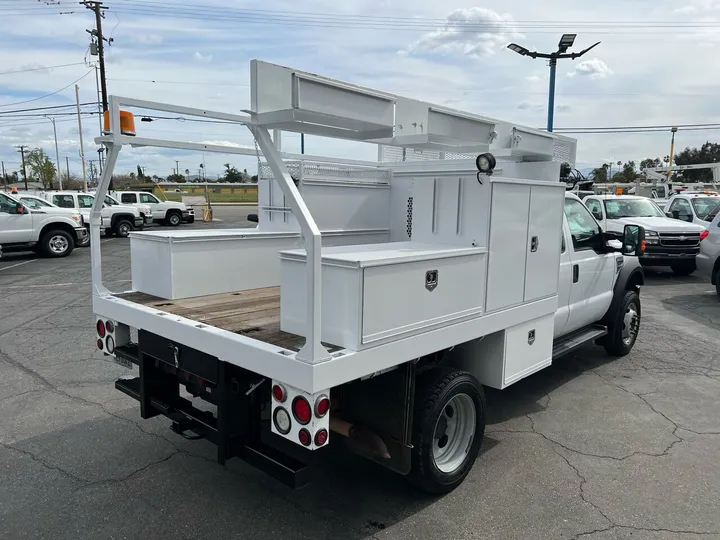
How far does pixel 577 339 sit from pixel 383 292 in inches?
133

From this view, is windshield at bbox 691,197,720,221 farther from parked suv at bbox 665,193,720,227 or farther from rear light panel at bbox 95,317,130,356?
rear light panel at bbox 95,317,130,356

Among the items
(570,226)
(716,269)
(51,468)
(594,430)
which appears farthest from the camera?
(716,269)

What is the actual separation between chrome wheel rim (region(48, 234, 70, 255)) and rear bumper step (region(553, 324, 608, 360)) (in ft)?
49.2

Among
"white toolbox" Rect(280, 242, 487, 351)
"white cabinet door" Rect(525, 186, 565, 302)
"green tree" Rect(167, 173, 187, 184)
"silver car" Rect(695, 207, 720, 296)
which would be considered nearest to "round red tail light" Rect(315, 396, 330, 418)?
"white toolbox" Rect(280, 242, 487, 351)

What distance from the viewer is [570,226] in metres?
5.32

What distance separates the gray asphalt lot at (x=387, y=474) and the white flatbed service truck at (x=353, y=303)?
348mm

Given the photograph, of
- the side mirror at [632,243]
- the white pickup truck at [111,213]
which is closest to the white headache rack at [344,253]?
the side mirror at [632,243]

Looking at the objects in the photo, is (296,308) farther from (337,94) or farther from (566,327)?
(566,327)

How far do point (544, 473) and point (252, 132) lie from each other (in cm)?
302

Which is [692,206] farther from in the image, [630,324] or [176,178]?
[176,178]

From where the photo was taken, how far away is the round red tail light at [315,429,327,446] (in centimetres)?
267

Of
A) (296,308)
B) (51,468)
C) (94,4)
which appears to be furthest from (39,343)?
(94,4)

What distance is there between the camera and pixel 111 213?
22.3m

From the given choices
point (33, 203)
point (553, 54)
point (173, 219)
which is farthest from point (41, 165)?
point (553, 54)
